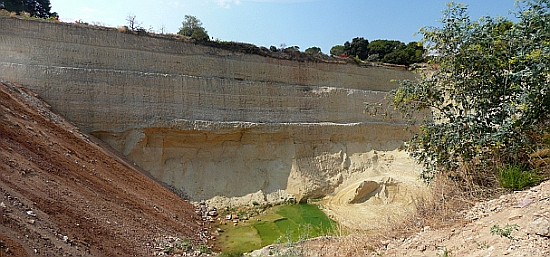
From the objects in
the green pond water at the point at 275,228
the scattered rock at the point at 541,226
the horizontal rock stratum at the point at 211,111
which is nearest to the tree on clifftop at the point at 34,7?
the horizontal rock stratum at the point at 211,111

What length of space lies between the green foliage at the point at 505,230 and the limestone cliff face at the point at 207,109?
9.68 metres

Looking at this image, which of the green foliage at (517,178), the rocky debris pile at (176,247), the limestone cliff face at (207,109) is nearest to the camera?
the green foliage at (517,178)

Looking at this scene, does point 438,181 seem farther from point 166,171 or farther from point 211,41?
point 211,41

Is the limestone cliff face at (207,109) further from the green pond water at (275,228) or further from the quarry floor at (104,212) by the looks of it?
the quarry floor at (104,212)

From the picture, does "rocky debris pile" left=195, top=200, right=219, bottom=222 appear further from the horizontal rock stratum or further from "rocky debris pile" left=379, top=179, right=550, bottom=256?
"rocky debris pile" left=379, top=179, right=550, bottom=256

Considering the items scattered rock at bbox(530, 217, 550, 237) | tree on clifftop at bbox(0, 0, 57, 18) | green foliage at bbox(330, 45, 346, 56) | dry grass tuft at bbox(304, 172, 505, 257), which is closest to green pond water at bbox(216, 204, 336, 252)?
dry grass tuft at bbox(304, 172, 505, 257)

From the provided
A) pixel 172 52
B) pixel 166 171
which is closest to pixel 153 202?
pixel 166 171

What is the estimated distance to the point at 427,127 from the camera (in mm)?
7730

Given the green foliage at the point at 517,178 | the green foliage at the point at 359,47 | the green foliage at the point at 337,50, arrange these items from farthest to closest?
the green foliage at the point at 337,50 → the green foliage at the point at 359,47 → the green foliage at the point at 517,178

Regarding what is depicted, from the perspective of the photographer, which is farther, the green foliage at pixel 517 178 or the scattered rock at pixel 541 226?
→ the green foliage at pixel 517 178

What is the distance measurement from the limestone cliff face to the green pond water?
101 centimetres

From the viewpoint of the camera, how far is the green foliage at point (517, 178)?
6293 millimetres

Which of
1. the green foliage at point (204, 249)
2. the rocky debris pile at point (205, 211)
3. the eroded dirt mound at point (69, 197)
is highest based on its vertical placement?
the eroded dirt mound at point (69, 197)

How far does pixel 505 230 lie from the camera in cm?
482
